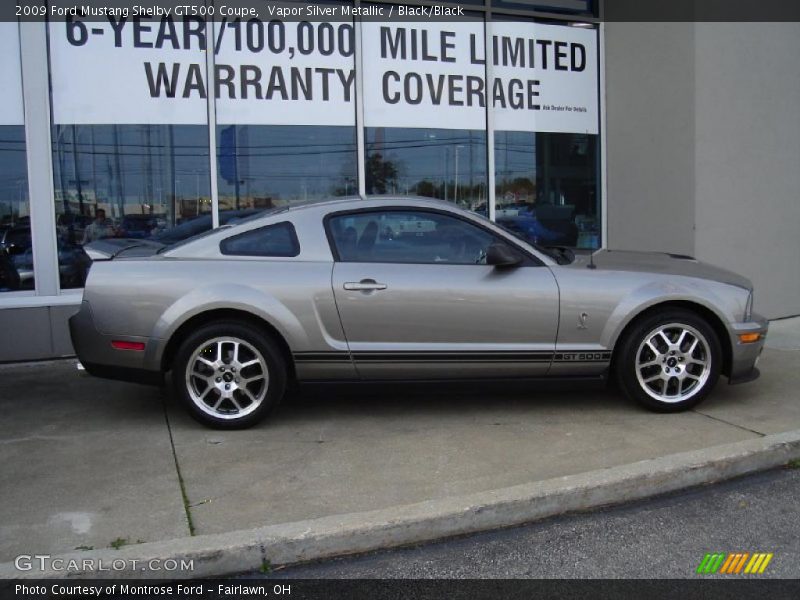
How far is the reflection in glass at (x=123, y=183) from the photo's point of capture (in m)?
7.65

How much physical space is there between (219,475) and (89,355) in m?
1.41

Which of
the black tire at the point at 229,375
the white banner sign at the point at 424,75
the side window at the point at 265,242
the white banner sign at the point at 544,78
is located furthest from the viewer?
the white banner sign at the point at 544,78

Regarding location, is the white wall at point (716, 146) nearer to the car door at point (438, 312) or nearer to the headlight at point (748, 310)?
the headlight at point (748, 310)

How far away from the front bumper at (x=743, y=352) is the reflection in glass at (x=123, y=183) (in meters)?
5.33

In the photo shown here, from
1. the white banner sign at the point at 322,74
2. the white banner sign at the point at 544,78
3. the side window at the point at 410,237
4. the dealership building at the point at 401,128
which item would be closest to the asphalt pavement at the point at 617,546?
the side window at the point at 410,237

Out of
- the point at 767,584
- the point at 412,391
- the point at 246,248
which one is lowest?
the point at 767,584

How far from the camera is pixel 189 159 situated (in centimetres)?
809

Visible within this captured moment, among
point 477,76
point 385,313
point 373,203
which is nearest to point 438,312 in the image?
point 385,313

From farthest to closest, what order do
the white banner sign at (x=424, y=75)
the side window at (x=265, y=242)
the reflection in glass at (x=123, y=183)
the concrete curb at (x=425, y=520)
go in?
the white banner sign at (x=424, y=75) → the reflection in glass at (x=123, y=183) → the side window at (x=265, y=242) → the concrete curb at (x=425, y=520)

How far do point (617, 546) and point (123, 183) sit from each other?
20.3ft

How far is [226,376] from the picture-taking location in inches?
198

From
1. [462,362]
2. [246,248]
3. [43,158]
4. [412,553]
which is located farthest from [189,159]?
[412,553]

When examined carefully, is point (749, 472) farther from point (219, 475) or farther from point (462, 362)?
point (219, 475)

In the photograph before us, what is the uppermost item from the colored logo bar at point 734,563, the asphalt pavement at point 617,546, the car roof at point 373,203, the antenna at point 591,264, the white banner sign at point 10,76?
the white banner sign at point 10,76
